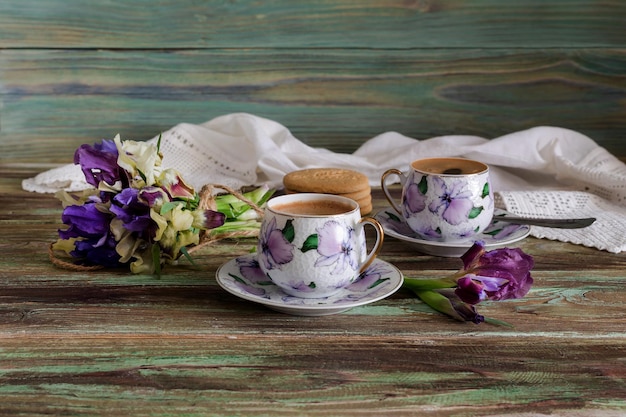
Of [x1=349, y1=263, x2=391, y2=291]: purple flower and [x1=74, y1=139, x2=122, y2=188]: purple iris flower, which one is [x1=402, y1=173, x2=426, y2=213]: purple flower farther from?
[x1=74, y1=139, x2=122, y2=188]: purple iris flower

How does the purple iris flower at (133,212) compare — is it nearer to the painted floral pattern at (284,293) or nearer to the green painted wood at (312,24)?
the painted floral pattern at (284,293)

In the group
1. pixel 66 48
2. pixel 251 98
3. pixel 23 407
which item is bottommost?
pixel 23 407

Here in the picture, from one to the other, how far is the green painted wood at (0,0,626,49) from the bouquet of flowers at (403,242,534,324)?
0.98m

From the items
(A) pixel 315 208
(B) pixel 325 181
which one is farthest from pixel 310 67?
(A) pixel 315 208

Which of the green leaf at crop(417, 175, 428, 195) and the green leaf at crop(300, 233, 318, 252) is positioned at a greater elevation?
the green leaf at crop(417, 175, 428, 195)

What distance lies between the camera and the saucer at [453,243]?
1065 millimetres

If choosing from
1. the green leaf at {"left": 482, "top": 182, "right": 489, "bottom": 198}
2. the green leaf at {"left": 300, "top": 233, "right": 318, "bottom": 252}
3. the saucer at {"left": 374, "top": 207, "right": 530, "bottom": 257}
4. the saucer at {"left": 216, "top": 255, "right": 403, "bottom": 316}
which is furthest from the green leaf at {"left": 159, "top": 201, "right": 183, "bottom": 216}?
the green leaf at {"left": 482, "top": 182, "right": 489, "bottom": 198}

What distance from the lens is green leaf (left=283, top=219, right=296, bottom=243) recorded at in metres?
0.83

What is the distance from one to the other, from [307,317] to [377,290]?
0.09 m

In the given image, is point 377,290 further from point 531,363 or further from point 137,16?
point 137,16

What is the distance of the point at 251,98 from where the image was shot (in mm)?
1786

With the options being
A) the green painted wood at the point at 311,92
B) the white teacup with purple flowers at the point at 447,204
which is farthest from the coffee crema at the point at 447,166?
the green painted wood at the point at 311,92

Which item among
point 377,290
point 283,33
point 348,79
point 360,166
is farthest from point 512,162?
point 377,290

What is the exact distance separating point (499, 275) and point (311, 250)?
0.22m
